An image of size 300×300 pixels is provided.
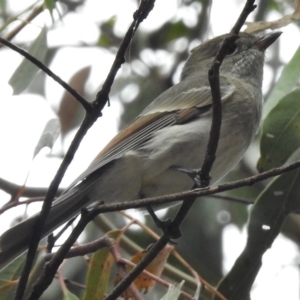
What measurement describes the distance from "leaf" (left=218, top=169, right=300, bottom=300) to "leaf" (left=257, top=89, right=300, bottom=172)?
0.10 m

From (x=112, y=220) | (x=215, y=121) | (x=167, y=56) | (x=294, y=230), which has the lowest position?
(x=215, y=121)

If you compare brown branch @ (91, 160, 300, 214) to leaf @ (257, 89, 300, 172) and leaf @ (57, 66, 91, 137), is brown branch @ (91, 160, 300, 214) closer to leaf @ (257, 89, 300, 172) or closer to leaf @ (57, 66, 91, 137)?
leaf @ (257, 89, 300, 172)

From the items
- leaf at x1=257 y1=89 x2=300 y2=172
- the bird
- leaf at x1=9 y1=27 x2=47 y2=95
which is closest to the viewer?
leaf at x1=9 y1=27 x2=47 y2=95

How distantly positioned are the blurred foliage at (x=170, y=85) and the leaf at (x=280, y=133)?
992 mm

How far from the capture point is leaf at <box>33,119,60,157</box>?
8.93ft

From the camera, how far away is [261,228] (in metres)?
3.21

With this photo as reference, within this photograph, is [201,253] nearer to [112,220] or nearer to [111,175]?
[112,220]

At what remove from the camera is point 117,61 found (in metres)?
2.01

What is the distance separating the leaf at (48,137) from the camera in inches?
107

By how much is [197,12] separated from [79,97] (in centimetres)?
351

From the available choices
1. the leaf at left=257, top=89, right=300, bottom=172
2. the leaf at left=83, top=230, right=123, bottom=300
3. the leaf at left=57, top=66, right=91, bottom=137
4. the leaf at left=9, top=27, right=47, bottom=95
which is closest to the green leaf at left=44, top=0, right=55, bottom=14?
the leaf at left=9, top=27, right=47, bottom=95

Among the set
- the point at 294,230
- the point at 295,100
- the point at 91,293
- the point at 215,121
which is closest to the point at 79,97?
the point at 215,121

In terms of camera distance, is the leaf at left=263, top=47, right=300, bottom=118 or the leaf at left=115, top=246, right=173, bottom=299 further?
the leaf at left=263, top=47, right=300, bottom=118

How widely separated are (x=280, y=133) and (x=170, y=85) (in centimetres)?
206
